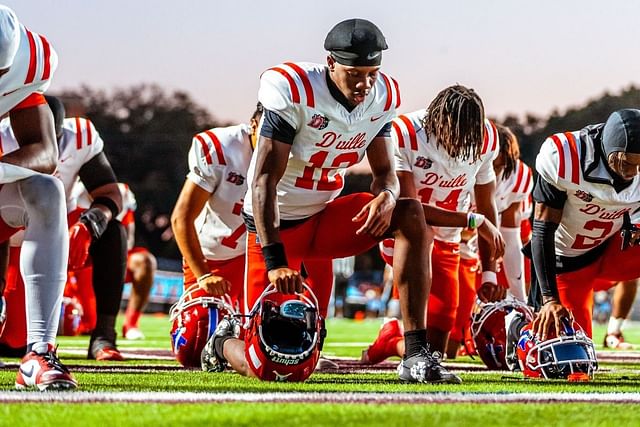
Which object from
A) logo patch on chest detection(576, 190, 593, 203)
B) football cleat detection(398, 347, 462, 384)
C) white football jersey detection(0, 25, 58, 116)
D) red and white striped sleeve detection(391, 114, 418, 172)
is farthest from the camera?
red and white striped sleeve detection(391, 114, 418, 172)

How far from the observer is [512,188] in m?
7.89

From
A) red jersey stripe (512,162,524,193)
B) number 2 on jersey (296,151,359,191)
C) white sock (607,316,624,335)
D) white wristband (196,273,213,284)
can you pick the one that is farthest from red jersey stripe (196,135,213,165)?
white sock (607,316,624,335)

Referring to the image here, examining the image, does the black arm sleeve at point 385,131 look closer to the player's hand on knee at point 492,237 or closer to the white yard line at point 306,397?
the player's hand on knee at point 492,237

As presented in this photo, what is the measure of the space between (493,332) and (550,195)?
40.1 inches

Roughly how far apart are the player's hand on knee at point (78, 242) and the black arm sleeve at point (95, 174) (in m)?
0.49

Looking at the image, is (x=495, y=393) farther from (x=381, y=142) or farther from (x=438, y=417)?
(x=381, y=142)

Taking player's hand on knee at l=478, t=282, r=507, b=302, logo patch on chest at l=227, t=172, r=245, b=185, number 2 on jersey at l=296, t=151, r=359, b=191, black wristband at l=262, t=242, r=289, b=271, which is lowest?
player's hand on knee at l=478, t=282, r=507, b=302

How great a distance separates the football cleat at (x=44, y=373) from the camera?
405 centimetres

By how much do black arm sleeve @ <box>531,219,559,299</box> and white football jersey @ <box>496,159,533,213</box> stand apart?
77.2 inches

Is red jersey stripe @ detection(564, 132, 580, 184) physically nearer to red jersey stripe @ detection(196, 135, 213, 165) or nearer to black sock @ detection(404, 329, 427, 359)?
black sock @ detection(404, 329, 427, 359)

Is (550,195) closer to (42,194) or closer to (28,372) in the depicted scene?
(42,194)

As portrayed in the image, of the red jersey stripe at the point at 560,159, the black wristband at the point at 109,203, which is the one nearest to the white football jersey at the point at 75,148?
the black wristband at the point at 109,203

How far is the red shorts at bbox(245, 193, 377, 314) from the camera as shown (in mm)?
5273

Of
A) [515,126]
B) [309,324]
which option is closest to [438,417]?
[309,324]
